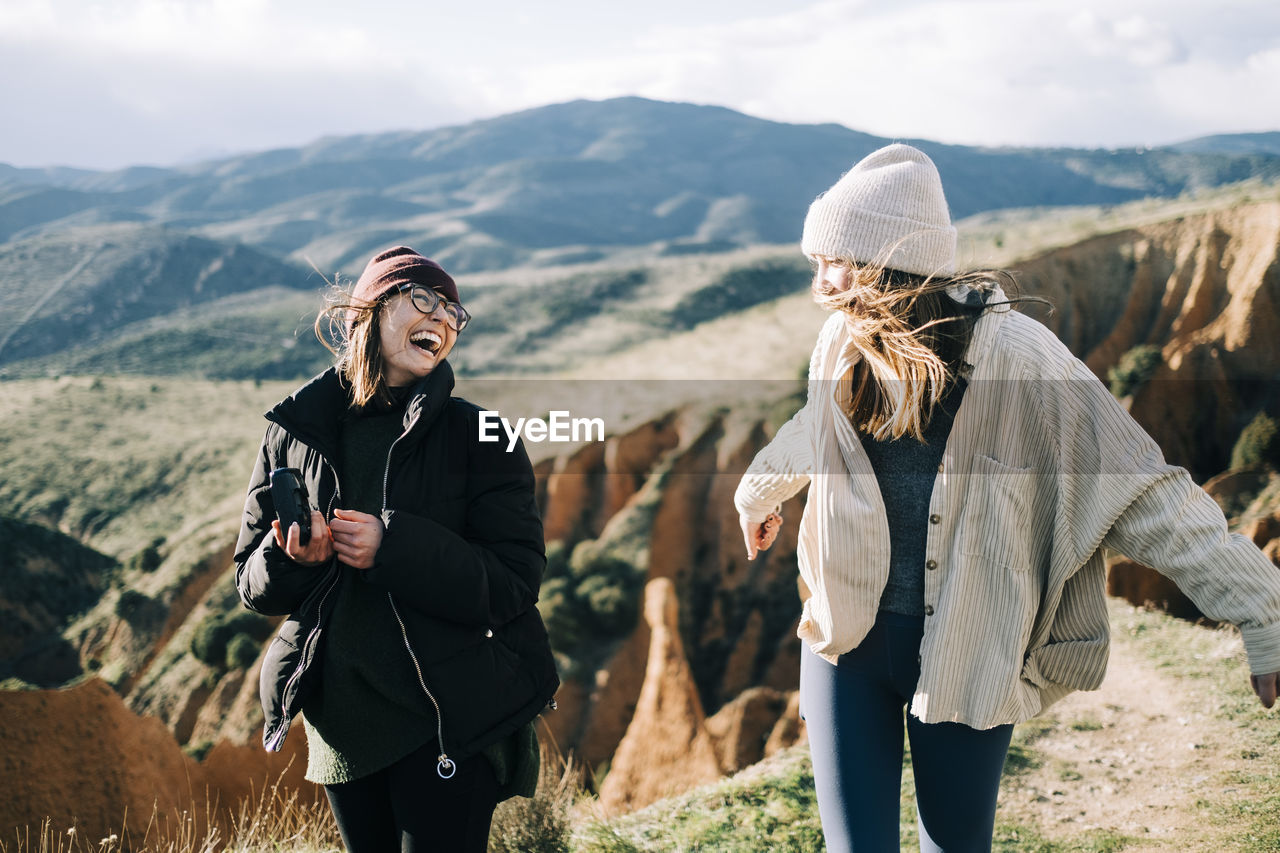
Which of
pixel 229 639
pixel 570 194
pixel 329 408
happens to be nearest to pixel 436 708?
pixel 329 408

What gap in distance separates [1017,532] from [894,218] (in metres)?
0.73

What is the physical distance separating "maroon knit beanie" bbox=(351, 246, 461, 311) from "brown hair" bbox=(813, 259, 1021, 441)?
91 centimetres

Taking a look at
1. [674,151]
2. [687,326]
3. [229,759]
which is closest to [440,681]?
[229,759]

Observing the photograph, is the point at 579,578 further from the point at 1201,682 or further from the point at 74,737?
the point at 1201,682

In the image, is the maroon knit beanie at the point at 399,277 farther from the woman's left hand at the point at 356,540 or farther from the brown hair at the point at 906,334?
the brown hair at the point at 906,334

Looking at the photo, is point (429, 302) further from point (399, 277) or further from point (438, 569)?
point (438, 569)

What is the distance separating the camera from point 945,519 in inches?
77.3

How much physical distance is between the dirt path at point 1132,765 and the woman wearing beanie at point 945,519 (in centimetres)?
234

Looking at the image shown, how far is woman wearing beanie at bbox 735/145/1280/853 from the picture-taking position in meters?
1.89

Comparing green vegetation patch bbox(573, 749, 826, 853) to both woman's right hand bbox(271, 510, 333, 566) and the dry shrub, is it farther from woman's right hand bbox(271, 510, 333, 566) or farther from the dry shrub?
woman's right hand bbox(271, 510, 333, 566)

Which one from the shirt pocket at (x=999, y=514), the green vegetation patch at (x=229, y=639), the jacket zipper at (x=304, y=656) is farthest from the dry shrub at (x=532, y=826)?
the green vegetation patch at (x=229, y=639)

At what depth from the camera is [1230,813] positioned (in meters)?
3.83

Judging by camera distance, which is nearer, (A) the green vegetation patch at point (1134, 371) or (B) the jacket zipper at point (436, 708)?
(B) the jacket zipper at point (436, 708)

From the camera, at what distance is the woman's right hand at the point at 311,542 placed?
1884mm
